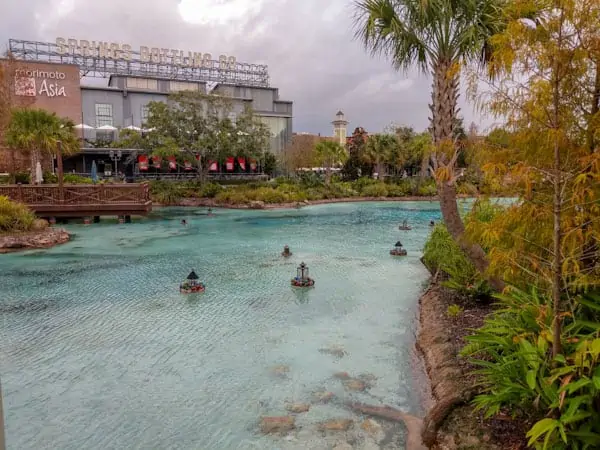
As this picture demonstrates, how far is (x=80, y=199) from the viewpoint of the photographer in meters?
20.9

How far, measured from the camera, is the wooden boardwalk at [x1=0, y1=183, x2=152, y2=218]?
20.3 metres

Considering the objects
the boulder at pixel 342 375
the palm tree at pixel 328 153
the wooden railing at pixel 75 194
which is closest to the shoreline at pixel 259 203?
the palm tree at pixel 328 153

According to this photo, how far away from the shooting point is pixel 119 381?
19.8 feet

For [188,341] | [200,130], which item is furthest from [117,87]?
[188,341]

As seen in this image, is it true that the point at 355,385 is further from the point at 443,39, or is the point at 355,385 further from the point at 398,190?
the point at 398,190

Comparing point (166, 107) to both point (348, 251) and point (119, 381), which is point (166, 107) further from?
point (119, 381)

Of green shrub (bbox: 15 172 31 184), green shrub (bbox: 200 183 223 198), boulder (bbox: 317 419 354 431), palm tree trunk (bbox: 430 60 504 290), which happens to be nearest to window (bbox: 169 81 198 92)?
green shrub (bbox: 200 183 223 198)

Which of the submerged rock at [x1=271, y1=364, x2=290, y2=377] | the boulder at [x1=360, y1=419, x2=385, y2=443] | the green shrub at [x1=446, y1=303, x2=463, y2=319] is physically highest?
the green shrub at [x1=446, y1=303, x2=463, y2=319]

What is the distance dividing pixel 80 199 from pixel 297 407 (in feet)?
61.2

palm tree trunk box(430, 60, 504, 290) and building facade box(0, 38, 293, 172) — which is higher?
building facade box(0, 38, 293, 172)

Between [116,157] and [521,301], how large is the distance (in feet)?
116

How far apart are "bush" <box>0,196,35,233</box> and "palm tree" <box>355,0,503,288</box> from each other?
14.3 m

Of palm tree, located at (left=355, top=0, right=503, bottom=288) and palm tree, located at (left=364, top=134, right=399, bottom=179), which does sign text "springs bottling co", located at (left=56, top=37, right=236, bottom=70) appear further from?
palm tree, located at (left=355, top=0, right=503, bottom=288)

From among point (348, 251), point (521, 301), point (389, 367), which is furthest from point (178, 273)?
point (521, 301)
